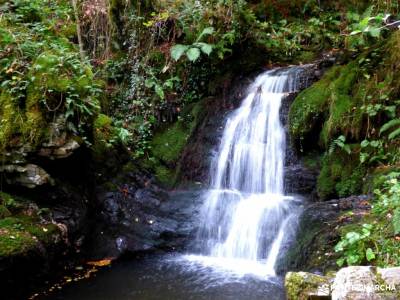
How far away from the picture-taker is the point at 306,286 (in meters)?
2.83

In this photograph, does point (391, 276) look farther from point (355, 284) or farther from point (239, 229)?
point (239, 229)

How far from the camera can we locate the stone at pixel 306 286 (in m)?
2.71

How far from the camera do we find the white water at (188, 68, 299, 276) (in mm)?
6258

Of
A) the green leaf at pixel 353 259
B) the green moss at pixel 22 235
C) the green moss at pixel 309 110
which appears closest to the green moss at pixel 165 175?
the green moss at pixel 309 110

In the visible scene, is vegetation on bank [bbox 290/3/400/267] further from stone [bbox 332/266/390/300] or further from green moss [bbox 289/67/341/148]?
stone [bbox 332/266/390/300]

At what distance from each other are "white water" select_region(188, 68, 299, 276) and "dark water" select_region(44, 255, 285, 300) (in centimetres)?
34

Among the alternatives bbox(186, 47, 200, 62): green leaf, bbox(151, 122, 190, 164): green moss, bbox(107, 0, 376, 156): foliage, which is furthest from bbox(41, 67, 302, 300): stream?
bbox(186, 47, 200, 62): green leaf

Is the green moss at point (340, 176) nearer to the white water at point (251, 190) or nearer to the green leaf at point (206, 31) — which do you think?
the white water at point (251, 190)

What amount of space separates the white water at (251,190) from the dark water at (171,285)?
0.34m

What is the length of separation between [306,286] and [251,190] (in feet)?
15.1

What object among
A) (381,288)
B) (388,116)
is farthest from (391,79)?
(381,288)

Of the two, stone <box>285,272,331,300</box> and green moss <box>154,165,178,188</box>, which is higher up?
stone <box>285,272,331,300</box>

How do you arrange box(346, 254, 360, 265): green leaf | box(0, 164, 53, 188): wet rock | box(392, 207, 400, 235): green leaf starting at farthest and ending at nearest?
box(0, 164, 53, 188): wet rock < box(346, 254, 360, 265): green leaf < box(392, 207, 400, 235): green leaf

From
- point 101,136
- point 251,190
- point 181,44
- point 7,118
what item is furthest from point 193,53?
point 7,118
